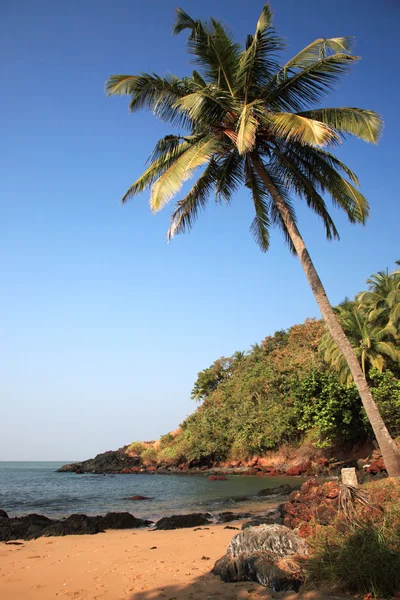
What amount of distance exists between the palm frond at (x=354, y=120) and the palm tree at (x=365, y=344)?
60.0ft

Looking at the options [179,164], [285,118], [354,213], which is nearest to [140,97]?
[179,164]

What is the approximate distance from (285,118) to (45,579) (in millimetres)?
11052

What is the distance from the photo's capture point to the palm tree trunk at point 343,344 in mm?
9336

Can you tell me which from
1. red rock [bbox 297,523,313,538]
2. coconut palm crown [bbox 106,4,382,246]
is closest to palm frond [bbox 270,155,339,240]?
coconut palm crown [bbox 106,4,382,246]

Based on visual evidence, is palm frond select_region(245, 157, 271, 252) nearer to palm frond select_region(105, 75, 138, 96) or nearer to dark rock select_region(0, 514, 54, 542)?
palm frond select_region(105, 75, 138, 96)

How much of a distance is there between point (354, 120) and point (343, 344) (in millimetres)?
6154

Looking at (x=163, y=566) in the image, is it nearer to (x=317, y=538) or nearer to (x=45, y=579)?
(x=45, y=579)

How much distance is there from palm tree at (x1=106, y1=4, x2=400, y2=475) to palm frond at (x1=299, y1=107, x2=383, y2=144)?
0.09ft

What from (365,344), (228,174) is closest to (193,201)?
(228,174)

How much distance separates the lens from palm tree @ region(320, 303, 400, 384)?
26.5 metres

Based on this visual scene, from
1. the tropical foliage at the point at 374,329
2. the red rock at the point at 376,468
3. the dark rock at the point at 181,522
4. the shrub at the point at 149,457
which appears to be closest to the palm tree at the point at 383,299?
the tropical foliage at the point at 374,329

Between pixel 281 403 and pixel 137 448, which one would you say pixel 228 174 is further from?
pixel 137 448

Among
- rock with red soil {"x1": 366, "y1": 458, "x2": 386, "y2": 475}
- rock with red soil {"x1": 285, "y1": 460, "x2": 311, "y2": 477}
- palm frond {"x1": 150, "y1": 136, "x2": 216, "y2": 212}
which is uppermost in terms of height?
palm frond {"x1": 150, "y1": 136, "x2": 216, "y2": 212}

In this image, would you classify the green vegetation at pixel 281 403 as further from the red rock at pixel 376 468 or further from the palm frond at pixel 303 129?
the palm frond at pixel 303 129
